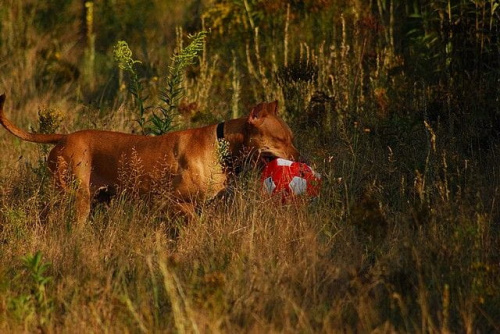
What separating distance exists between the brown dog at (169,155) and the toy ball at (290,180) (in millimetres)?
276

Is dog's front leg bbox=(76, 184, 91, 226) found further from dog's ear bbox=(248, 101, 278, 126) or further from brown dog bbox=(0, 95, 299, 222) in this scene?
dog's ear bbox=(248, 101, 278, 126)

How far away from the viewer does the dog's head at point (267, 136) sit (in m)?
6.68

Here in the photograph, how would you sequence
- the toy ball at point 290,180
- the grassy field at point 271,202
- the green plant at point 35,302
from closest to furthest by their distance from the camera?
the green plant at point 35,302 → the grassy field at point 271,202 → the toy ball at point 290,180

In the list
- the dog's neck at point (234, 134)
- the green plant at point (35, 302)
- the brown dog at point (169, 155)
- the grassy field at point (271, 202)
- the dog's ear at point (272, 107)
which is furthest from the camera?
the dog's ear at point (272, 107)

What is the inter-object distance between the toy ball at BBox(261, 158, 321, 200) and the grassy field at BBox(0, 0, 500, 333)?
12 cm

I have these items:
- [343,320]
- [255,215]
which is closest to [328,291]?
[343,320]

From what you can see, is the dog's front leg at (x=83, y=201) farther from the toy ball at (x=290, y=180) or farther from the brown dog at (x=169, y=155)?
the toy ball at (x=290, y=180)

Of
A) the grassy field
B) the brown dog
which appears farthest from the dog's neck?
the grassy field

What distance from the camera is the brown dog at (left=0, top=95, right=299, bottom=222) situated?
6605mm

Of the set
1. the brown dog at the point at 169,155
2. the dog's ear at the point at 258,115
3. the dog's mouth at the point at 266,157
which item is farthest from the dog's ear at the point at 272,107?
the dog's mouth at the point at 266,157

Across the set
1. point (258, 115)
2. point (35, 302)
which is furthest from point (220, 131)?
point (35, 302)

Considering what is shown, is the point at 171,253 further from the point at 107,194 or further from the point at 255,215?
the point at 107,194

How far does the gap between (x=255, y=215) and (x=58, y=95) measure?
4976 millimetres

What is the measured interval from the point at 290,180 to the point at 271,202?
360 mm
